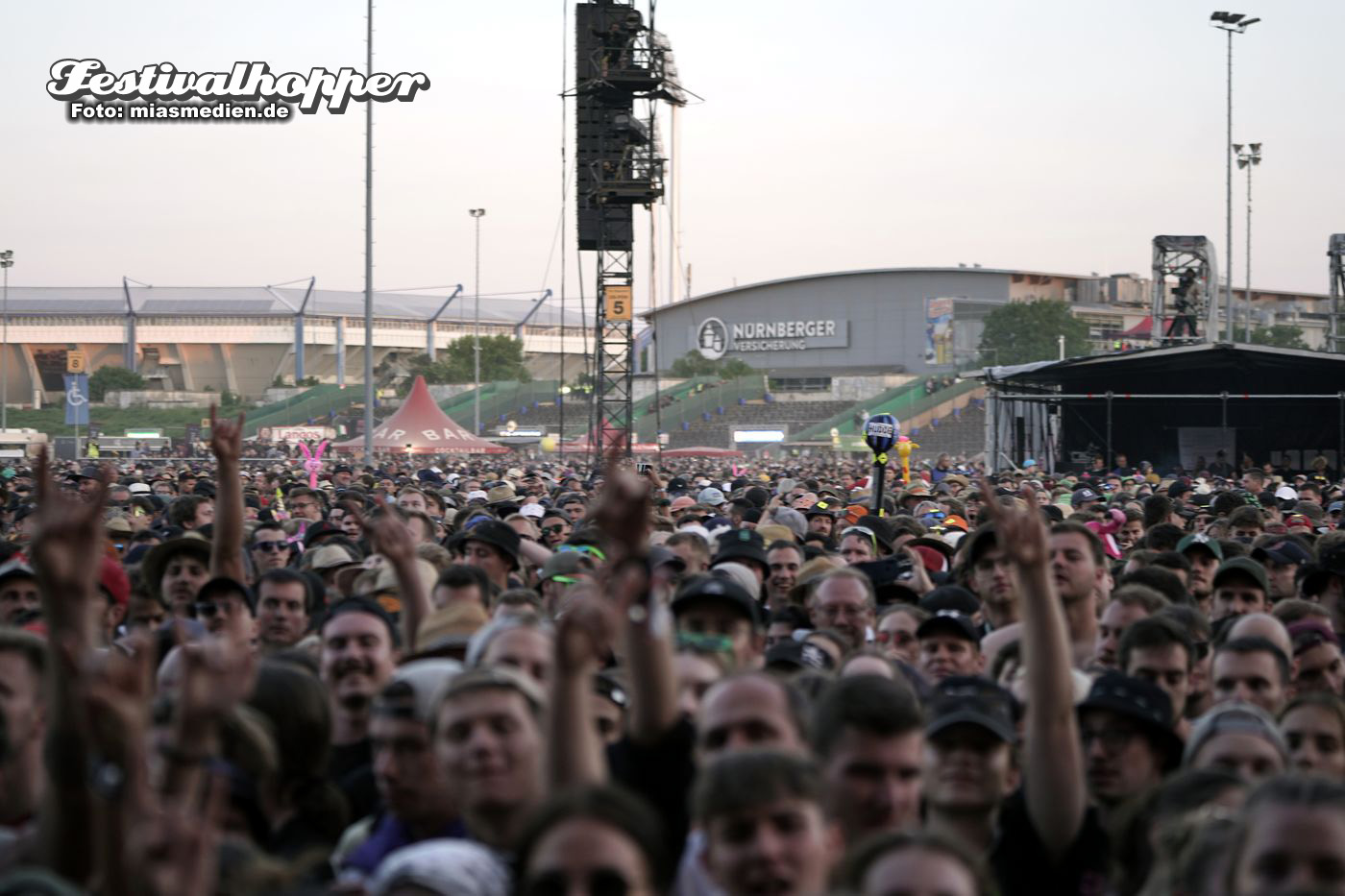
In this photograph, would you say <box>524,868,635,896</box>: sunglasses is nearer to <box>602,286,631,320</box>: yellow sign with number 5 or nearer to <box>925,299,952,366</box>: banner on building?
<box>602,286,631,320</box>: yellow sign with number 5

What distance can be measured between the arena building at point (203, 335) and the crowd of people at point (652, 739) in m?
126

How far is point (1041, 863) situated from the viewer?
460 centimetres

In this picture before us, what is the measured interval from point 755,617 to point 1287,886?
10.4 feet

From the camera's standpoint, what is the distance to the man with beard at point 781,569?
376 inches

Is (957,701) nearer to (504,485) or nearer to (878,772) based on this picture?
(878,772)

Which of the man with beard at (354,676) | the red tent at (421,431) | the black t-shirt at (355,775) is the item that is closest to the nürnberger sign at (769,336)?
the red tent at (421,431)

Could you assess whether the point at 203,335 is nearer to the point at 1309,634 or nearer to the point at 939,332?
the point at 939,332

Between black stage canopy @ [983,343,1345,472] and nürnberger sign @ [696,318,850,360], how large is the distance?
82.9 m

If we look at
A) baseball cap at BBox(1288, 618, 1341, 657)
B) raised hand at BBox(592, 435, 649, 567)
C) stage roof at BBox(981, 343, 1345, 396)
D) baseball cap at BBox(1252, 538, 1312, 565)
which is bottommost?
baseball cap at BBox(1288, 618, 1341, 657)

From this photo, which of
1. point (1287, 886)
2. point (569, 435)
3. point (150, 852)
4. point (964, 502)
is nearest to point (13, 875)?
point (150, 852)

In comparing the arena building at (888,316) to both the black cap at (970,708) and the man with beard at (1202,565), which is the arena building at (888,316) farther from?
the black cap at (970,708)

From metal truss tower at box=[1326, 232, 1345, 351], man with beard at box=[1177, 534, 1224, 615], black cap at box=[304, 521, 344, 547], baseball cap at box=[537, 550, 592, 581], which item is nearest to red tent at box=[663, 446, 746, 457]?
metal truss tower at box=[1326, 232, 1345, 351]

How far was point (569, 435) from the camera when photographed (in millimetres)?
92125

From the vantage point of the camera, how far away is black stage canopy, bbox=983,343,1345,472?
34500 mm
